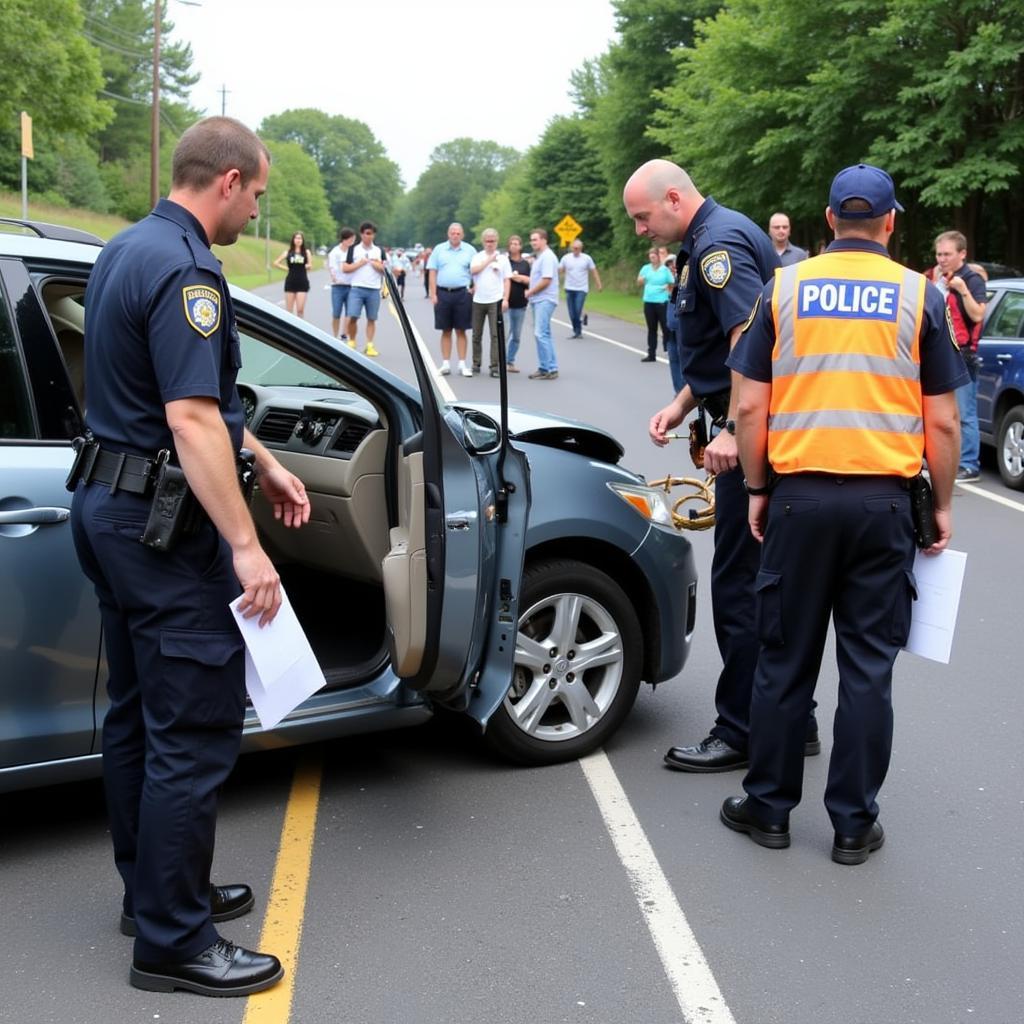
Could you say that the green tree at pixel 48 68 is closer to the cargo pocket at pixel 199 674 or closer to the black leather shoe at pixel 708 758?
the black leather shoe at pixel 708 758

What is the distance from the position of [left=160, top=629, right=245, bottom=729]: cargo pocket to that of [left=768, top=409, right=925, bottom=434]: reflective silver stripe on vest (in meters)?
1.69

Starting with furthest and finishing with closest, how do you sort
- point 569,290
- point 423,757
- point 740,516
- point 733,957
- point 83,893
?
point 569,290, point 423,757, point 740,516, point 83,893, point 733,957

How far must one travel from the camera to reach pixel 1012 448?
11.0 metres

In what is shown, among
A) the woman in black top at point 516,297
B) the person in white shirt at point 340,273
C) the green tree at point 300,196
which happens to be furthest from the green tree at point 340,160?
the person in white shirt at point 340,273

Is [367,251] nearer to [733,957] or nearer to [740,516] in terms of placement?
[740,516]

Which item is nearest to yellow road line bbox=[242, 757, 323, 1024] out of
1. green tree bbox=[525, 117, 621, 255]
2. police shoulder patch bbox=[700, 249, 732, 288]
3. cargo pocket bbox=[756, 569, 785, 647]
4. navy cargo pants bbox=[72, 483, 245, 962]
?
navy cargo pants bbox=[72, 483, 245, 962]

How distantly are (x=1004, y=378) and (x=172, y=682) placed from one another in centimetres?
937

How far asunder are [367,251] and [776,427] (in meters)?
14.7

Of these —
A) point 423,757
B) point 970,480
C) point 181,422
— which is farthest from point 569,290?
point 181,422

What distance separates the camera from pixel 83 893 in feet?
12.3

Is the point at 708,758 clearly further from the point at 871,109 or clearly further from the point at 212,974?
the point at 871,109

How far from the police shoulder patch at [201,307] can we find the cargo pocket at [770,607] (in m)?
1.82

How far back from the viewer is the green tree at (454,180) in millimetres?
186500

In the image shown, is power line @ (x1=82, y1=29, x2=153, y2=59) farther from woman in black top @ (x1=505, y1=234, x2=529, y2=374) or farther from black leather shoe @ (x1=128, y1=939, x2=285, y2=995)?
black leather shoe @ (x1=128, y1=939, x2=285, y2=995)
